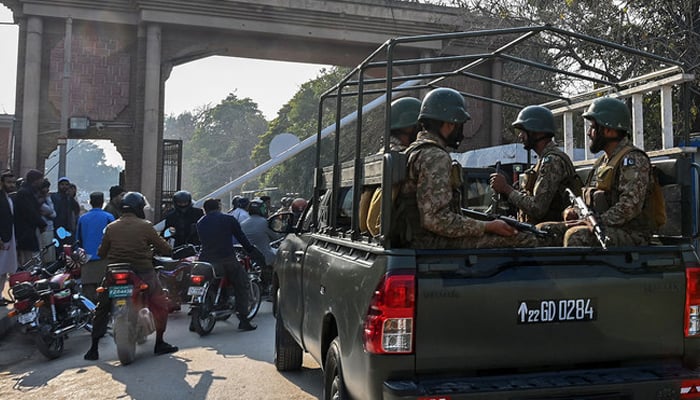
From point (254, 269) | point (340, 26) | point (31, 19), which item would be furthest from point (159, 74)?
point (254, 269)

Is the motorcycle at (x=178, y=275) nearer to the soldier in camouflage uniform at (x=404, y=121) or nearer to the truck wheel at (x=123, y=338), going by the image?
the truck wheel at (x=123, y=338)

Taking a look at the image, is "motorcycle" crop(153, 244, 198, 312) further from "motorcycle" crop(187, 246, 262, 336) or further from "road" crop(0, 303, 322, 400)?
"road" crop(0, 303, 322, 400)

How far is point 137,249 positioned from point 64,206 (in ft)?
16.8

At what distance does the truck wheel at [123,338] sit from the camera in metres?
5.87

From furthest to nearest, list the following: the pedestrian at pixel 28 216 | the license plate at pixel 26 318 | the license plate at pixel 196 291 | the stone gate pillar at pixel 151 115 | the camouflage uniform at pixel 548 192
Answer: the stone gate pillar at pixel 151 115 → the pedestrian at pixel 28 216 → the license plate at pixel 196 291 → the license plate at pixel 26 318 → the camouflage uniform at pixel 548 192

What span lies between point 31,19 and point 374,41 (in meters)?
8.54

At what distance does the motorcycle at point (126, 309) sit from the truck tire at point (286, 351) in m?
→ 1.50

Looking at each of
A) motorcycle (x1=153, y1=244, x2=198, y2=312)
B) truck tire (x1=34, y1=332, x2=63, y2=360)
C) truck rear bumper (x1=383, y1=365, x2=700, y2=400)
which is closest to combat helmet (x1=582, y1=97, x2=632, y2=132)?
truck rear bumper (x1=383, y1=365, x2=700, y2=400)

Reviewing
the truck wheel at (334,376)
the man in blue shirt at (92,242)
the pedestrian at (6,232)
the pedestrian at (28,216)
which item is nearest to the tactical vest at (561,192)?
the truck wheel at (334,376)

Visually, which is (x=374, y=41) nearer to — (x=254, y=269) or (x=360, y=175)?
(x=254, y=269)

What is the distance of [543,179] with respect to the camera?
4289mm

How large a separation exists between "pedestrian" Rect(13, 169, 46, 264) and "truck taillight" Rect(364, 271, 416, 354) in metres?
7.37

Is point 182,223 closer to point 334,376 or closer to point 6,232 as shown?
point 6,232

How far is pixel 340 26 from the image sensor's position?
53.7 ft
